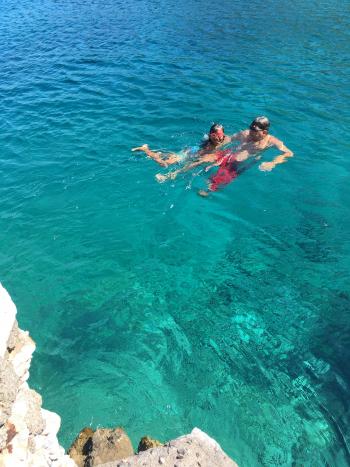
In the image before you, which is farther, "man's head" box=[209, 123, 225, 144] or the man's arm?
the man's arm

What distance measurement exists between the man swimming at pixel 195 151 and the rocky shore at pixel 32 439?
337 inches

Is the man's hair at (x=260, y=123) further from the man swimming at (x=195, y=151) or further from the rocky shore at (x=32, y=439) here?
the rocky shore at (x=32, y=439)

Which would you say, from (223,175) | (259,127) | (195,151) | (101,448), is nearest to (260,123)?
(259,127)

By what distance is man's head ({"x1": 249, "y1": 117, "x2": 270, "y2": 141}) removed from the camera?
11347mm

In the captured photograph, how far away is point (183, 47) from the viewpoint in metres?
24.1

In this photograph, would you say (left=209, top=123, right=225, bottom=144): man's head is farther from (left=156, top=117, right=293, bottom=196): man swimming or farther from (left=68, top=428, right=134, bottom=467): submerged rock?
(left=68, top=428, right=134, bottom=467): submerged rock

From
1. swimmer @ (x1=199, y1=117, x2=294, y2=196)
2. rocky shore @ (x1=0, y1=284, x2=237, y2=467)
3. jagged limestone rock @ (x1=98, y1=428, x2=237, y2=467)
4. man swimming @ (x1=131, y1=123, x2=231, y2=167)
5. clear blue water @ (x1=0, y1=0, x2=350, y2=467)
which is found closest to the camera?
rocky shore @ (x1=0, y1=284, x2=237, y2=467)

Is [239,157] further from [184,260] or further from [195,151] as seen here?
[184,260]

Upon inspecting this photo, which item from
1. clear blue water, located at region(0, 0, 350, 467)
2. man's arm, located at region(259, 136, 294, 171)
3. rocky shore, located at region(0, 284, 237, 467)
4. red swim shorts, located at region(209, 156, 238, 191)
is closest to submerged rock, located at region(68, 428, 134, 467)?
rocky shore, located at region(0, 284, 237, 467)

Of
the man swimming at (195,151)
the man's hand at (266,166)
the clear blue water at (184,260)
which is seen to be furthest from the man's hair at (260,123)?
the clear blue water at (184,260)

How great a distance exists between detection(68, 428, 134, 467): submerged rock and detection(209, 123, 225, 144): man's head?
28.0 ft

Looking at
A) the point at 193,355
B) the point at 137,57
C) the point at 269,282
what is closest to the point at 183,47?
the point at 137,57

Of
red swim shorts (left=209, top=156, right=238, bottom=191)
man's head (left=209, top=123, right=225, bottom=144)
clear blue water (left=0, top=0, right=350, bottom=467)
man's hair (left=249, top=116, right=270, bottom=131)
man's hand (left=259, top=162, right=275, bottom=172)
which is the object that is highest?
man's hair (left=249, top=116, right=270, bottom=131)

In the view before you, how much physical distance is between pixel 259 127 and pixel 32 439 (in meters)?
9.88
